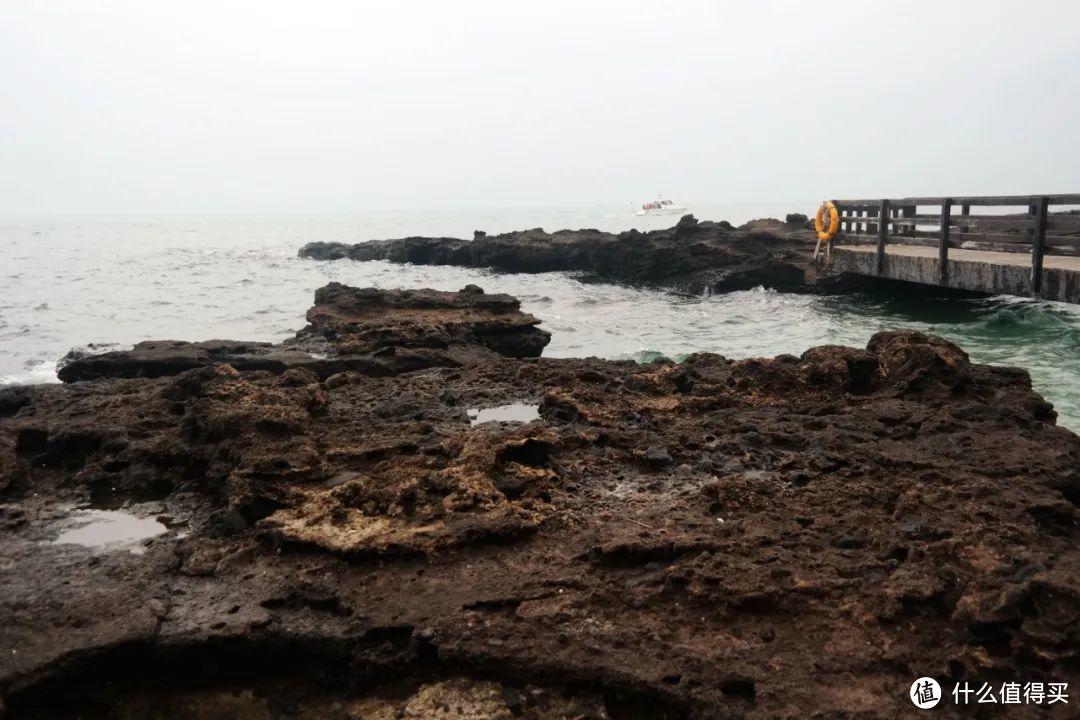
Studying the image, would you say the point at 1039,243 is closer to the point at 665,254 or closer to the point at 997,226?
the point at 997,226

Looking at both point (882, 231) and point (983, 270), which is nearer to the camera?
point (983, 270)

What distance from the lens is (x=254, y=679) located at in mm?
3184

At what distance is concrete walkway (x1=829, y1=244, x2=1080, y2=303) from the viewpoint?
33.8 feet

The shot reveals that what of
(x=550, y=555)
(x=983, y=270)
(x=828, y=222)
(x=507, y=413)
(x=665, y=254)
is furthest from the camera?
(x=665, y=254)

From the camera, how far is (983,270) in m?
11.8

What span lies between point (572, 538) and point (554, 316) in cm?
1461

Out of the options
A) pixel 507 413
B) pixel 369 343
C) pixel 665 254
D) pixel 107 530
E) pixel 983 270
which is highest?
pixel 665 254

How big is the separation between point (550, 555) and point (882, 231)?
14182 millimetres

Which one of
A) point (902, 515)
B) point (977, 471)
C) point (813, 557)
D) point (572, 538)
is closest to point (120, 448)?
point (572, 538)

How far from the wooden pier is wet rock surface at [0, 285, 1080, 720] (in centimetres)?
556

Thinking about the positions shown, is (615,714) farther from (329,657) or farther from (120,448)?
(120,448)

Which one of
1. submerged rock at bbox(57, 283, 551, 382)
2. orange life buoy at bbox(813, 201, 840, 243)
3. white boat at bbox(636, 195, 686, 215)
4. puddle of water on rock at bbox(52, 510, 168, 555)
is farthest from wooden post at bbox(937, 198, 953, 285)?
white boat at bbox(636, 195, 686, 215)

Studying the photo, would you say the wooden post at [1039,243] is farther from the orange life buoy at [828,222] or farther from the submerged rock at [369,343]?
the orange life buoy at [828,222]

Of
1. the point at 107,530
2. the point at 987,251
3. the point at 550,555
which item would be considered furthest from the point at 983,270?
the point at 107,530
